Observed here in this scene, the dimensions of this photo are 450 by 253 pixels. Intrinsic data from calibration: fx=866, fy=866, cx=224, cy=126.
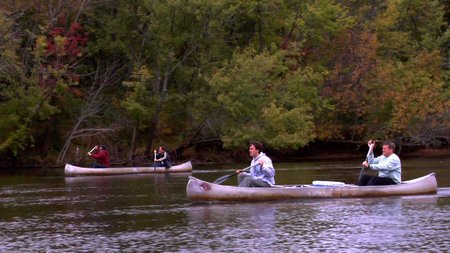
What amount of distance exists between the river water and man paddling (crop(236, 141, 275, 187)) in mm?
746

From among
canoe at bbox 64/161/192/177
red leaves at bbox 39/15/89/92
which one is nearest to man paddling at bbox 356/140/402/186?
canoe at bbox 64/161/192/177

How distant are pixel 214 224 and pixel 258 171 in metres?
4.35

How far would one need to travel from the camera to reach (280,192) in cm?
2198

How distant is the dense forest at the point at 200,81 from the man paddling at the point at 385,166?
26.0m

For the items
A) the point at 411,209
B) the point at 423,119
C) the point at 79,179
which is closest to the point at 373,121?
the point at 423,119

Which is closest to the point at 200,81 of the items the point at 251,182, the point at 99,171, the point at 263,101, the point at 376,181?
the point at 263,101

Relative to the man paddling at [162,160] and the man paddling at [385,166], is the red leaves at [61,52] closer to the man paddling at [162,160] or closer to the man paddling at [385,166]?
the man paddling at [162,160]

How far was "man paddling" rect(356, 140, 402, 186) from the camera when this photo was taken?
73.4 ft

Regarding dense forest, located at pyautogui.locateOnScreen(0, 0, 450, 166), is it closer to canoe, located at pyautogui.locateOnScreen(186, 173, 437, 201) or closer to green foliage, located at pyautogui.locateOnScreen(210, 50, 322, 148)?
green foliage, located at pyautogui.locateOnScreen(210, 50, 322, 148)

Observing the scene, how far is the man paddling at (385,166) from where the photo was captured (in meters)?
22.4

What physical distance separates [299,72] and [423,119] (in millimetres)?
8190

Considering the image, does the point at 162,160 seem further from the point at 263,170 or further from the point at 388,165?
the point at 388,165

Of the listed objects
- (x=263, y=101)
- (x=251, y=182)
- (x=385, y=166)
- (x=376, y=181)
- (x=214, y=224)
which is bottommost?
(x=214, y=224)

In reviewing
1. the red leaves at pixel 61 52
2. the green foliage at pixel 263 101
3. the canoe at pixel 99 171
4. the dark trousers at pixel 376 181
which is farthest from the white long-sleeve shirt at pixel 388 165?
the red leaves at pixel 61 52
